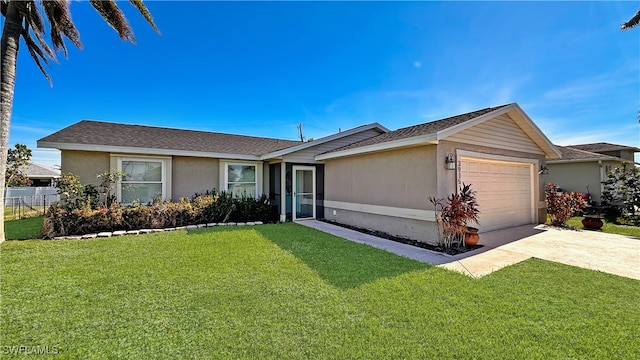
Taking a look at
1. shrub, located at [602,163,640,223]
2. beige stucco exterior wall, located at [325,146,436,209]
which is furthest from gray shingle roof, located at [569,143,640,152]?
beige stucco exterior wall, located at [325,146,436,209]

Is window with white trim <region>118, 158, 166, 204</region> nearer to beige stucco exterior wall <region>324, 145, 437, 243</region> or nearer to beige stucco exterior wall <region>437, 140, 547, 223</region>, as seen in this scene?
beige stucco exterior wall <region>324, 145, 437, 243</region>

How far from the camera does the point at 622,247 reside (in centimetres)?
634

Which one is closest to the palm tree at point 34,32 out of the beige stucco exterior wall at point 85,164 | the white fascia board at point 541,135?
the beige stucco exterior wall at point 85,164

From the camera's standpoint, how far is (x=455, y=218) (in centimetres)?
622

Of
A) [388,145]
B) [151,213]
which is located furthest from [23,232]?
[388,145]

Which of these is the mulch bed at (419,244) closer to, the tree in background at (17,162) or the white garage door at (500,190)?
the white garage door at (500,190)

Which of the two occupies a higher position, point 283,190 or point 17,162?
point 17,162

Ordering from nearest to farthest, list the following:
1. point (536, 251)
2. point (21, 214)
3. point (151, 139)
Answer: point (536, 251), point (151, 139), point (21, 214)

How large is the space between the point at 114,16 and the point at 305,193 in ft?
28.9

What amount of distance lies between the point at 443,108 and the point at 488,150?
6578 mm

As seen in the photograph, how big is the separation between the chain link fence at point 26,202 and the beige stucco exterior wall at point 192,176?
513cm

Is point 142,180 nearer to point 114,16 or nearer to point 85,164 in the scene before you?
point 85,164

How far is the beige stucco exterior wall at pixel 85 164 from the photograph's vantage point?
8.39 metres

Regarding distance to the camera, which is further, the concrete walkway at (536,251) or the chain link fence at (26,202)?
the chain link fence at (26,202)
